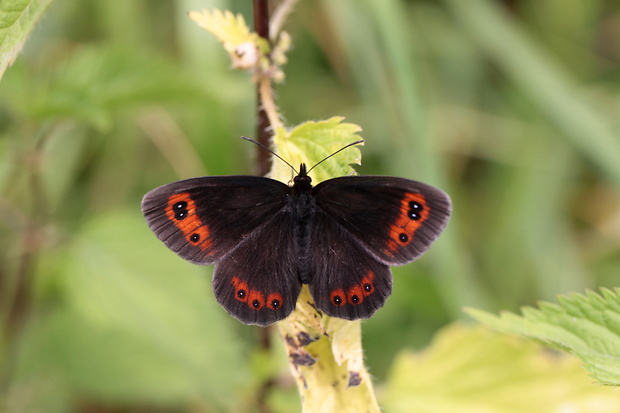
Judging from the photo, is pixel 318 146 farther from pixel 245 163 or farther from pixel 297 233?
pixel 245 163

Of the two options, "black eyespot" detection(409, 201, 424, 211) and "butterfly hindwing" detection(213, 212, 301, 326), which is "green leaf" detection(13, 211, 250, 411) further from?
"black eyespot" detection(409, 201, 424, 211)

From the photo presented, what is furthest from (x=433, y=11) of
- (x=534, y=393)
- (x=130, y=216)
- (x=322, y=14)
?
(x=534, y=393)

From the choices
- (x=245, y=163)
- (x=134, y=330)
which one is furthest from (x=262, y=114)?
(x=245, y=163)

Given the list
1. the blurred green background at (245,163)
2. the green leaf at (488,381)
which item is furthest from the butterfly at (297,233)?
the green leaf at (488,381)

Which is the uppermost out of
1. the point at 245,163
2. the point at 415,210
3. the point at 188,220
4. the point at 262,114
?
the point at 245,163

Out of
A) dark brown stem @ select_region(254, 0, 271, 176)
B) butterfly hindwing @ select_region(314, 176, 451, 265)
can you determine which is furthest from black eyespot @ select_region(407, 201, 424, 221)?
dark brown stem @ select_region(254, 0, 271, 176)

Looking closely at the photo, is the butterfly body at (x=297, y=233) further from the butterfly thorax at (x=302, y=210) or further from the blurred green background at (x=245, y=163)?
the blurred green background at (x=245, y=163)
